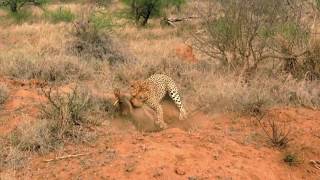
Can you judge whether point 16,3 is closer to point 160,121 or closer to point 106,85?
point 106,85

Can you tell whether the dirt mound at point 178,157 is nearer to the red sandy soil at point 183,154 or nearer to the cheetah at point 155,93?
the red sandy soil at point 183,154

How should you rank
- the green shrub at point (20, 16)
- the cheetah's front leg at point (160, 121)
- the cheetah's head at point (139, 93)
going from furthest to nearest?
the green shrub at point (20, 16) < the cheetah's head at point (139, 93) < the cheetah's front leg at point (160, 121)

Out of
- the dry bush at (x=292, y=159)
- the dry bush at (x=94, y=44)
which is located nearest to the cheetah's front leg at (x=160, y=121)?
the dry bush at (x=292, y=159)

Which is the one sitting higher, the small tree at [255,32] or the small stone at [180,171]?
the small tree at [255,32]

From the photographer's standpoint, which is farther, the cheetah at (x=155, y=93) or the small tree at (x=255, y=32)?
the small tree at (x=255, y=32)

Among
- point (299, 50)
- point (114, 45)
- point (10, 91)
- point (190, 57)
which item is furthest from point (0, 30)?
point (299, 50)

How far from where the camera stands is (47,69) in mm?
10383

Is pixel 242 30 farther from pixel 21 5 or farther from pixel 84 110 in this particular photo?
pixel 21 5

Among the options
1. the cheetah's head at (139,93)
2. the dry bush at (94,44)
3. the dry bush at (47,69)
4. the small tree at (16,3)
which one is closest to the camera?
the cheetah's head at (139,93)

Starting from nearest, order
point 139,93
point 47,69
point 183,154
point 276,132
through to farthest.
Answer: point 183,154
point 276,132
point 139,93
point 47,69

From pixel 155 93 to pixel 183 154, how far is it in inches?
77.7

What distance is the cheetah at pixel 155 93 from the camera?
7.77 metres

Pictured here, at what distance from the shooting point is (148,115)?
7742mm

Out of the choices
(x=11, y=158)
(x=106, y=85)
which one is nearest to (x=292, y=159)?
(x=11, y=158)
